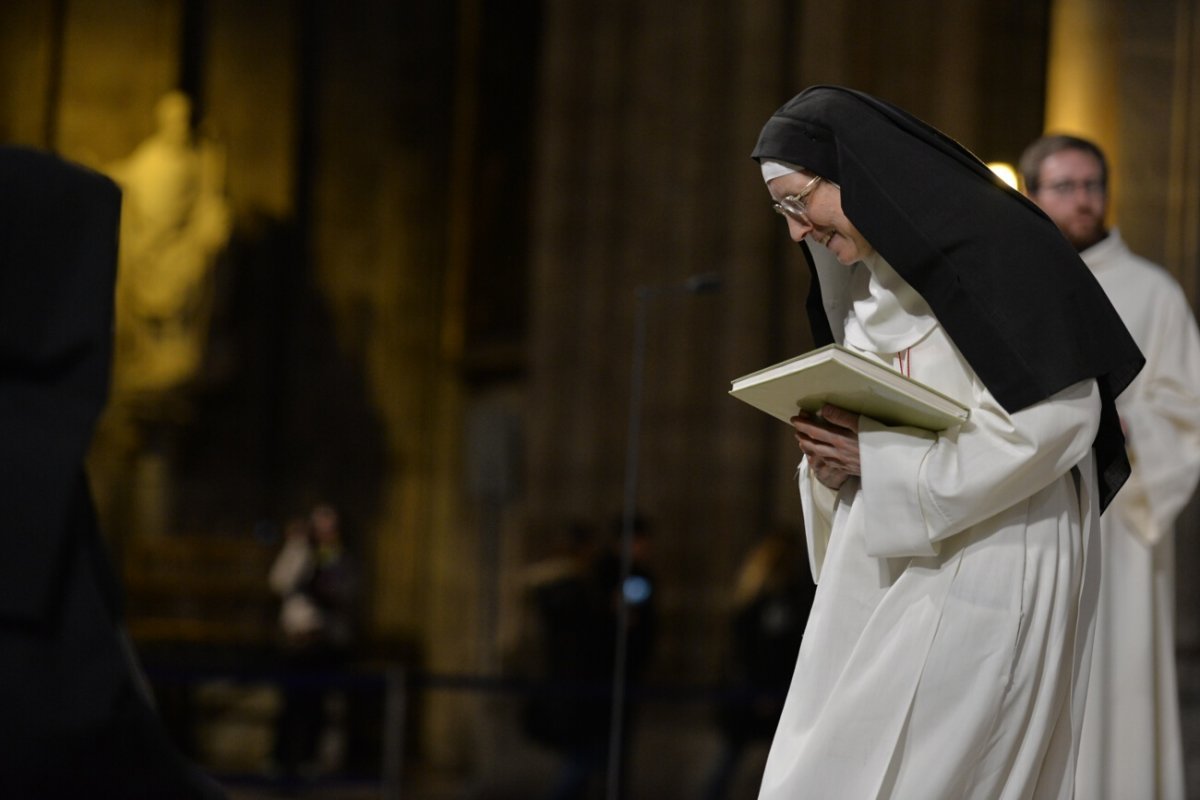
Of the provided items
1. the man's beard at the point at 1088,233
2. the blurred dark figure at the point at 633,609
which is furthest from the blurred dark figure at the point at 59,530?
the blurred dark figure at the point at 633,609

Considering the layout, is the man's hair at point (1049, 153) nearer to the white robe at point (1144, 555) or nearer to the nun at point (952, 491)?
the white robe at point (1144, 555)

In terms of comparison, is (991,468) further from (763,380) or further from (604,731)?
(604,731)

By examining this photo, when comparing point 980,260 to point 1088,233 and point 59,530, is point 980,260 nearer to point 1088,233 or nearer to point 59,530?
point 59,530

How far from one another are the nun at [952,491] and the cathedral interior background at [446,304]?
6868mm

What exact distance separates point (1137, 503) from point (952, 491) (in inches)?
90.1

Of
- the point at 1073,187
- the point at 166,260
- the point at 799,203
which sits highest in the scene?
the point at 166,260

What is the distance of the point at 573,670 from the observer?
10742 mm

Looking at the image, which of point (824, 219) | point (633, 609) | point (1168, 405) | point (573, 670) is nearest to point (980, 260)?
point (824, 219)

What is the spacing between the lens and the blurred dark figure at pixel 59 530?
2666mm

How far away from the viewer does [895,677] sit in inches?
152

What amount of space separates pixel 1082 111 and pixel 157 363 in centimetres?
1148

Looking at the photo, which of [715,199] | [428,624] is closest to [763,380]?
[715,199]

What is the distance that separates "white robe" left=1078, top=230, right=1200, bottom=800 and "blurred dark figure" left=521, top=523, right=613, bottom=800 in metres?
4.11

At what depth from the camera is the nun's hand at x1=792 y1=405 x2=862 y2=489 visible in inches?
158
